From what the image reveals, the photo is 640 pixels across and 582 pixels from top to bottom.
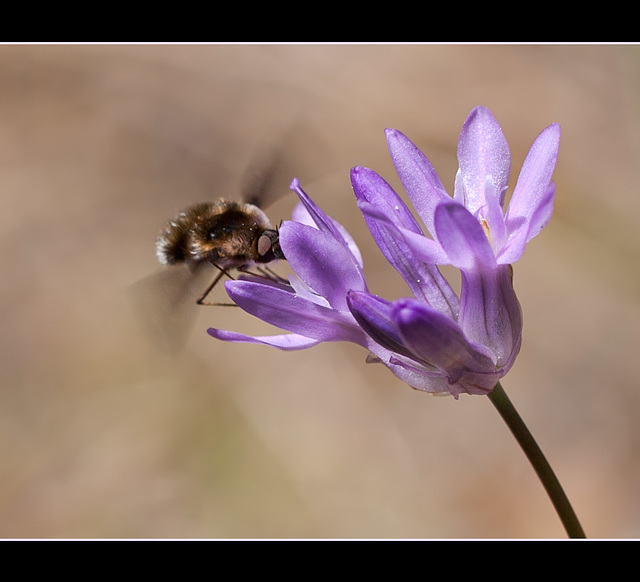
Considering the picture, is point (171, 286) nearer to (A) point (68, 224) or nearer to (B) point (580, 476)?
(B) point (580, 476)

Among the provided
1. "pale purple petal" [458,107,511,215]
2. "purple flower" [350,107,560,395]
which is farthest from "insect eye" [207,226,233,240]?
"pale purple petal" [458,107,511,215]

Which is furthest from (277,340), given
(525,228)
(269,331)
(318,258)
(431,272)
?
(269,331)

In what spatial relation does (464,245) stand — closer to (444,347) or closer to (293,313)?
(444,347)

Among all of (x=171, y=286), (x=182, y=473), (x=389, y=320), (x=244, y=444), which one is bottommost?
(x=182, y=473)

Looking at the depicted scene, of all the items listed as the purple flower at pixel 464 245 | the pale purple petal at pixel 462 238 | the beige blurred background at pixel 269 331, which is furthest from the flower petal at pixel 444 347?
the beige blurred background at pixel 269 331

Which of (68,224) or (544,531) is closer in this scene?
(544,531)

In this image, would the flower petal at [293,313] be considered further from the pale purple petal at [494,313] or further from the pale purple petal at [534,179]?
the pale purple petal at [534,179]

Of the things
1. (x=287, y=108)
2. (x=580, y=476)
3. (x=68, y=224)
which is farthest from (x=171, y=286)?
(x=287, y=108)
